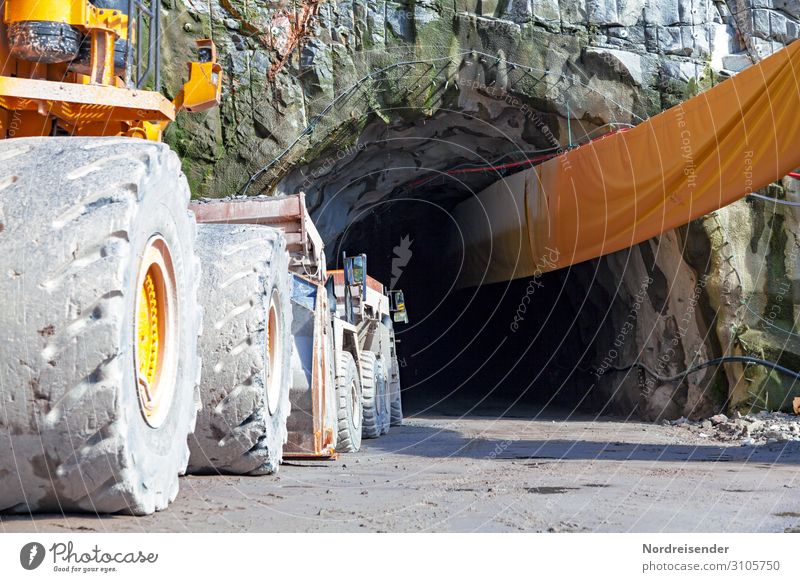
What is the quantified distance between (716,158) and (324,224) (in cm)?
691

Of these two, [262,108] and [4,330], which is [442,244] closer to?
[262,108]

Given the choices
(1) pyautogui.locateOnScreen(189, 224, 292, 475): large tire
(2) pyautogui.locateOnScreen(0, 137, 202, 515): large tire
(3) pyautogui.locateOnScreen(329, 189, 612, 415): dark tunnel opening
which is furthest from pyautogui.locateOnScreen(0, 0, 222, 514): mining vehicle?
(3) pyautogui.locateOnScreen(329, 189, 612, 415): dark tunnel opening

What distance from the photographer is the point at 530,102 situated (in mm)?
13500

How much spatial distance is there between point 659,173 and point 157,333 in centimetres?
798

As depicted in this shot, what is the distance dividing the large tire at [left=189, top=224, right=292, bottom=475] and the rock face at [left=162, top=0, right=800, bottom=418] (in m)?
7.74

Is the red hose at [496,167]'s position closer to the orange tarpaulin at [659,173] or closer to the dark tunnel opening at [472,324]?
the orange tarpaulin at [659,173]

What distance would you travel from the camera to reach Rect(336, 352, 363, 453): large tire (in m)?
8.38

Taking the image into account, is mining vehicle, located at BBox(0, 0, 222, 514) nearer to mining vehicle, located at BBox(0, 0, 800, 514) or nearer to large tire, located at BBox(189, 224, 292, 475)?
mining vehicle, located at BBox(0, 0, 800, 514)

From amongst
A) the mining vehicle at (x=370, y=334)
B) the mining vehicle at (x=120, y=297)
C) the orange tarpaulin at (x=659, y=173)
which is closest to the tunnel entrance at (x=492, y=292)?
the orange tarpaulin at (x=659, y=173)

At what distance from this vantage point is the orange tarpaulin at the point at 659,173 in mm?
8820

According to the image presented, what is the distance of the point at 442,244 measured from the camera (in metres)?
20.3

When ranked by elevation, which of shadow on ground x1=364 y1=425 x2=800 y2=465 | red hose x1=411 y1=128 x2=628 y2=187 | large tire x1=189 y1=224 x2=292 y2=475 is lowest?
shadow on ground x1=364 y1=425 x2=800 y2=465

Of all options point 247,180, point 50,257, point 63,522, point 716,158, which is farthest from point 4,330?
point 247,180

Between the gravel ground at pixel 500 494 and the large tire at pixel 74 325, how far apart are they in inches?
Result: 6.4
